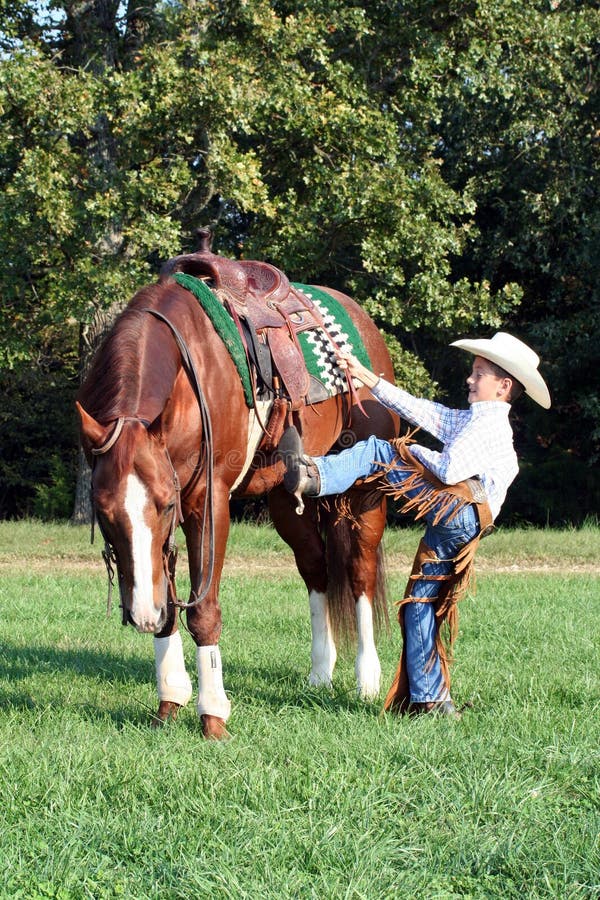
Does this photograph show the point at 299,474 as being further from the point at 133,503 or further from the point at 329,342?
the point at 329,342

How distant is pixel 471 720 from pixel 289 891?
6.15 ft

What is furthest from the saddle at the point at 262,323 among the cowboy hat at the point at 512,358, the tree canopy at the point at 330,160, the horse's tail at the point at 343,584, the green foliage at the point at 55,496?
the green foliage at the point at 55,496

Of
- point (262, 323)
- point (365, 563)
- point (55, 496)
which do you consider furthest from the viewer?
point (55, 496)

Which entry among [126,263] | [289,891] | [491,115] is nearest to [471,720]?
[289,891]

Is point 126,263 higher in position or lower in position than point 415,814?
higher

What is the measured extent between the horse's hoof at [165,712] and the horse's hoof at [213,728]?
30cm

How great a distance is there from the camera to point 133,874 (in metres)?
2.94

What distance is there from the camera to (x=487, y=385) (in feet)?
14.9

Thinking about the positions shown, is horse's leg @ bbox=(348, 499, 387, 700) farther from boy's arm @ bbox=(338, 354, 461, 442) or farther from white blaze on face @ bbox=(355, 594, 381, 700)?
boy's arm @ bbox=(338, 354, 461, 442)

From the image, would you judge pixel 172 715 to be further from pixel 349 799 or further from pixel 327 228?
pixel 327 228

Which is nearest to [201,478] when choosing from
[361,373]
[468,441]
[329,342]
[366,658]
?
[361,373]

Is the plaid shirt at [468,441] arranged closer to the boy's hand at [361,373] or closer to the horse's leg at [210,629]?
the boy's hand at [361,373]

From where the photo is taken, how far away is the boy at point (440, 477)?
4457mm

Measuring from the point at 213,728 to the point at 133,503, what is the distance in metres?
1.25
